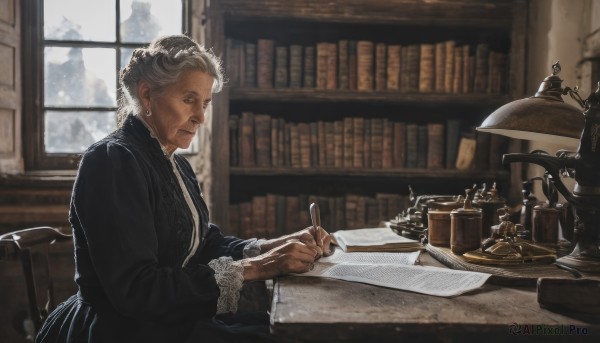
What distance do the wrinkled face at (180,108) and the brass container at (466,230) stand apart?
0.83 metres

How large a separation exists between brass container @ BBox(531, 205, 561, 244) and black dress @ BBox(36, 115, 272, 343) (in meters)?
0.87

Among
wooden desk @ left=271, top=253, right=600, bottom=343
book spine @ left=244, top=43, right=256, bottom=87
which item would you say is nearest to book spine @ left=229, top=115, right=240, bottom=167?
book spine @ left=244, top=43, right=256, bottom=87

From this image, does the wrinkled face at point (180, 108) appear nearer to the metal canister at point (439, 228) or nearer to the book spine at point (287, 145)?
the metal canister at point (439, 228)

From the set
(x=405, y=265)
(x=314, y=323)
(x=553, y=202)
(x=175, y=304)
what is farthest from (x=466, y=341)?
(x=553, y=202)

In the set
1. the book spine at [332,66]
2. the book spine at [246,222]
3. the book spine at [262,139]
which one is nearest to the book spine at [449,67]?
the book spine at [332,66]

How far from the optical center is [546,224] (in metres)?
1.75

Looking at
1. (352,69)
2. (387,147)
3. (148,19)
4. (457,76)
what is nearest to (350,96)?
(352,69)

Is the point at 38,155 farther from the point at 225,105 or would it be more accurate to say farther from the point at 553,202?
the point at 553,202

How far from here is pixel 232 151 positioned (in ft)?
10.7

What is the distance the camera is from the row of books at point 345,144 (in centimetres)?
326

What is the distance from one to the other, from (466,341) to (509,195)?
2.42m

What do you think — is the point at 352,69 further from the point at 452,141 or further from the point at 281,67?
the point at 452,141

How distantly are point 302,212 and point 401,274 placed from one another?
6.19 ft

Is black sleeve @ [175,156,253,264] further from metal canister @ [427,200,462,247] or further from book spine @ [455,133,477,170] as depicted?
book spine @ [455,133,477,170]
